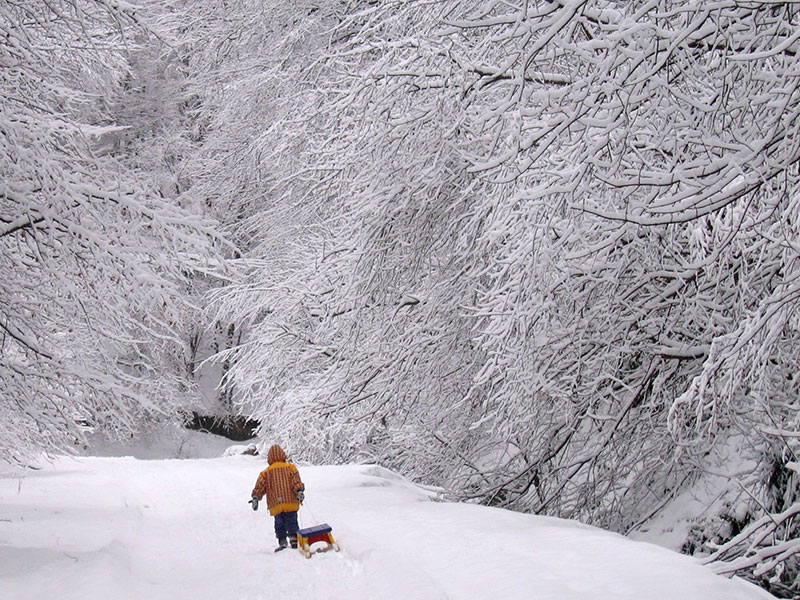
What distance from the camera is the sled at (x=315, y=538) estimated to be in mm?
7255

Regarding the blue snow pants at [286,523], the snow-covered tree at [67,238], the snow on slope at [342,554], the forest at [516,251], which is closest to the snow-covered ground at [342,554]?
the snow on slope at [342,554]

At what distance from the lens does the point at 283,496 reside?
8141 millimetres

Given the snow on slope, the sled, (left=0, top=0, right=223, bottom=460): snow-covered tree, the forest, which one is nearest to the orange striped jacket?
the snow on slope

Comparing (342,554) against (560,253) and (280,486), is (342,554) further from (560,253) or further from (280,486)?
(560,253)

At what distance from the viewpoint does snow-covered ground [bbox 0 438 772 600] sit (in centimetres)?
502

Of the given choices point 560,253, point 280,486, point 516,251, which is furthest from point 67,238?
point 560,253

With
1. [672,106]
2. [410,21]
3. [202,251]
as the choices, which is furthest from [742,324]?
[410,21]

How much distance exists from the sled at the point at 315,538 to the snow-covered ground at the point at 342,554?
0.26 feet

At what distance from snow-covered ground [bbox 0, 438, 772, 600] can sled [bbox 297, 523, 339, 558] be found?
0.26 feet

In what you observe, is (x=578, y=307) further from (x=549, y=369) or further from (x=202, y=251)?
(x=202, y=251)

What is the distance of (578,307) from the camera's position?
20.3 feet

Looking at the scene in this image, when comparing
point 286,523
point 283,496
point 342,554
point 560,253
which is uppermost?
point 560,253

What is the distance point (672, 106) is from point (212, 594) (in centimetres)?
461

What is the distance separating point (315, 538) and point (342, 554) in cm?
29
